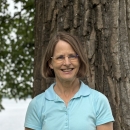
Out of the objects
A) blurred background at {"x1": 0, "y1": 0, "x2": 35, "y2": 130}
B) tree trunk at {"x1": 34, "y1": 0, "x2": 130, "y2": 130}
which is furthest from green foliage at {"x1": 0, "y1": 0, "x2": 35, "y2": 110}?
tree trunk at {"x1": 34, "y1": 0, "x2": 130, "y2": 130}

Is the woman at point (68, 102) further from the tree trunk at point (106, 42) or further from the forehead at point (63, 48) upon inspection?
the tree trunk at point (106, 42)

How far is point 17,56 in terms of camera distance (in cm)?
1034

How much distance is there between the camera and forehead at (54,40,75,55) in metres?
3.03

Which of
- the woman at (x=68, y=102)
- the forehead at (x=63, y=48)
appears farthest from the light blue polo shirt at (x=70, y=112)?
the forehead at (x=63, y=48)

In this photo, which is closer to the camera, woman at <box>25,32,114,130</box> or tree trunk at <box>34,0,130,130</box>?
woman at <box>25,32,114,130</box>

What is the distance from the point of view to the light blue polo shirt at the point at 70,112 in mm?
2977

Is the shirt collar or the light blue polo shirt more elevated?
the shirt collar

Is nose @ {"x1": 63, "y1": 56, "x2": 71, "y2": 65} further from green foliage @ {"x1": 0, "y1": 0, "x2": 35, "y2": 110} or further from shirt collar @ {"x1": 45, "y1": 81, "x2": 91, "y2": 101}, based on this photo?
green foliage @ {"x1": 0, "y1": 0, "x2": 35, "y2": 110}

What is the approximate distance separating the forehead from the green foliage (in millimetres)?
7047

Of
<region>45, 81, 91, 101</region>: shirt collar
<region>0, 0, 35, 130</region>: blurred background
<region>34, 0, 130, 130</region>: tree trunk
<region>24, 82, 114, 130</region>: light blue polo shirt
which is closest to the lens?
<region>24, 82, 114, 130</region>: light blue polo shirt

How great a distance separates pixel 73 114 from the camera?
2990 mm

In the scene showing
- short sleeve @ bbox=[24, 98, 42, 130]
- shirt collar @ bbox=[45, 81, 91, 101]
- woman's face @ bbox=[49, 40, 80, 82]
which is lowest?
short sleeve @ bbox=[24, 98, 42, 130]

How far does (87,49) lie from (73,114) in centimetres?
75

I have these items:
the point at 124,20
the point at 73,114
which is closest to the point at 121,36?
the point at 124,20
